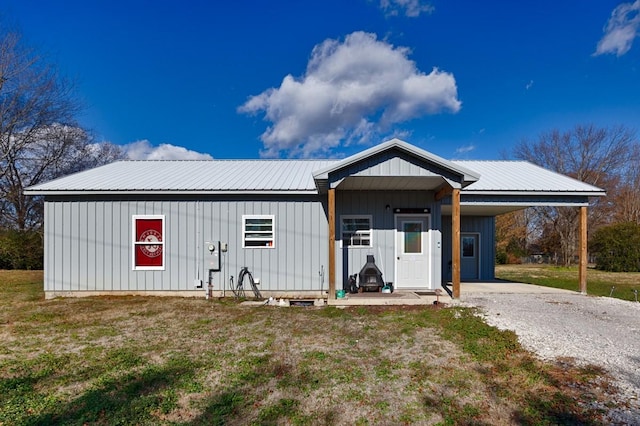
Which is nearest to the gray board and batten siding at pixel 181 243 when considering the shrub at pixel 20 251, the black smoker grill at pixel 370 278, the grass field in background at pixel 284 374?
the black smoker grill at pixel 370 278

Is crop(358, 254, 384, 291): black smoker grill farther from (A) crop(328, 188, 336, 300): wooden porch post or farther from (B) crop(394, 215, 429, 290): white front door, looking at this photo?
(A) crop(328, 188, 336, 300): wooden porch post

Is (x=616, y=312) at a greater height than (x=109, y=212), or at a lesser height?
lesser

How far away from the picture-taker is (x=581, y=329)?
19.0 ft

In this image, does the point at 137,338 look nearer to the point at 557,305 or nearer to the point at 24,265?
the point at 557,305

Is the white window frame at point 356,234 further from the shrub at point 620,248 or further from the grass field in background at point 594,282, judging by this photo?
the shrub at point 620,248

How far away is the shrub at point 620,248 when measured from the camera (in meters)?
19.8

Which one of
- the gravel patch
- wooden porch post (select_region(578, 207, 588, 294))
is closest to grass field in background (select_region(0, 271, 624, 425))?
the gravel patch

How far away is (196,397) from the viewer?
3.43 m

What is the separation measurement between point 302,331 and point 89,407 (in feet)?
10.4

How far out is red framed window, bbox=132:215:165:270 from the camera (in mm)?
8969

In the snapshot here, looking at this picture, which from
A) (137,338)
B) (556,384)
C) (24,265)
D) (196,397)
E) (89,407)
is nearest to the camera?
(89,407)

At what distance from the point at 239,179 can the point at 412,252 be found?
538 cm

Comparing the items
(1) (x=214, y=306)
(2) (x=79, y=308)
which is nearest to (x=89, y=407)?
(1) (x=214, y=306)

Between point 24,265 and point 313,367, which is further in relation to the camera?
point 24,265
